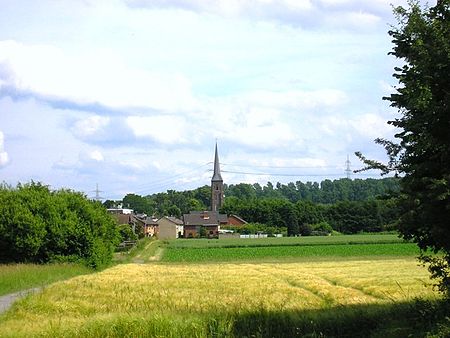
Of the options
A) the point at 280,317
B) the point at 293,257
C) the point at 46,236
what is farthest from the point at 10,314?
the point at 293,257

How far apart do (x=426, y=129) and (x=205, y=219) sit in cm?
16566

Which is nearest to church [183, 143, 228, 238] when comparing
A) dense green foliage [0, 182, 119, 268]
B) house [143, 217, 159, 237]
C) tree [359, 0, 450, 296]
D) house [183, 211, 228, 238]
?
house [183, 211, 228, 238]

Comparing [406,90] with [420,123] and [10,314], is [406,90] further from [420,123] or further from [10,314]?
[10,314]

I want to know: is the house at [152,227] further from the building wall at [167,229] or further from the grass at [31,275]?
the grass at [31,275]

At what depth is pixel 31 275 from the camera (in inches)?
1405

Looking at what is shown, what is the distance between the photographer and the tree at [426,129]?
461 inches

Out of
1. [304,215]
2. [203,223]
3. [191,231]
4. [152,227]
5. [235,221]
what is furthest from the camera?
[235,221]

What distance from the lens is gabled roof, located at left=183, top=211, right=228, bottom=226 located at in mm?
175000

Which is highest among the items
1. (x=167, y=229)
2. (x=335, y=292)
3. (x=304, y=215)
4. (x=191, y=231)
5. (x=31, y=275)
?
(x=304, y=215)

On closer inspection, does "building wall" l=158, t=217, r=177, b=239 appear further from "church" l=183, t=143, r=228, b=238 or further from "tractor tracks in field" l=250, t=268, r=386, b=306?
"tractor tracks in field" l=250, t=268, r=386, b=306

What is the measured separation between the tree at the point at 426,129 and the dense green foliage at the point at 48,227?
3614cm

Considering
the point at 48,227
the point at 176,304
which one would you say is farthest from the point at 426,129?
the point at 48,227

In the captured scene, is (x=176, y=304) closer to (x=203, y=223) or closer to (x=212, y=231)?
(x=212, y=231)

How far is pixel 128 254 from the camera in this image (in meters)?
76.8
